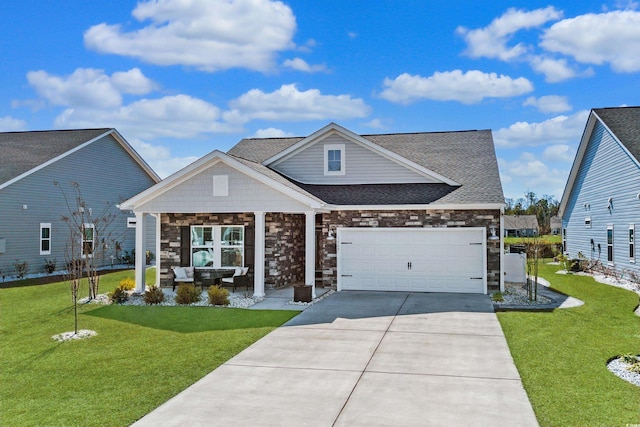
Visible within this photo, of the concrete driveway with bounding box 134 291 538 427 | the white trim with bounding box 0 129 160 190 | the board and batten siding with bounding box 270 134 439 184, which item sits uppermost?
the white trim with bounding box 0 129 160 190

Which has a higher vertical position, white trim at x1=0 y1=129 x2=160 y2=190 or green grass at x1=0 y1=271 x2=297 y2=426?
white trim at x1=0 y1=129 x2=160 y2=190

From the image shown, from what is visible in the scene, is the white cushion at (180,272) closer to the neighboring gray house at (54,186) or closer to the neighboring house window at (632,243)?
the neighboring gray house at (54,186)

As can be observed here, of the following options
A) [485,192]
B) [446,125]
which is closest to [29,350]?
[485,192]

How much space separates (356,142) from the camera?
63.5ft

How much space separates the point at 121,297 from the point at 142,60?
7487mm

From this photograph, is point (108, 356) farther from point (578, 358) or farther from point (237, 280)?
point (578, 358)

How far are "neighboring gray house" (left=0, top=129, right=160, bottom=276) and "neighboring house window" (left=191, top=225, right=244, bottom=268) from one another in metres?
6.31

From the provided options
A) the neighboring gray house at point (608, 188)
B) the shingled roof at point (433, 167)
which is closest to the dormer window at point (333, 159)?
the shingled roof at point (433, 167)

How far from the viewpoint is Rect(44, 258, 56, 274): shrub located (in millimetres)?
23766

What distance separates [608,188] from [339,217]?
1218cm

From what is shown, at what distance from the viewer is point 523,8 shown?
50.6 feet

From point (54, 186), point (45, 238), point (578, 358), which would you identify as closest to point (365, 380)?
point (578, 358)

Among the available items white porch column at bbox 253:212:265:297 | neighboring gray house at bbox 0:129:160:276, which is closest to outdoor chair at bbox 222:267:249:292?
white porch column at bbox 253:212:265:297

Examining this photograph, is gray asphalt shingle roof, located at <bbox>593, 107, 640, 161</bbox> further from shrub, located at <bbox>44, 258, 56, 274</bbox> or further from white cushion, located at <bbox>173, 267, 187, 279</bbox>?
shrub, located at <bbox>44, 258, 56, 274</bbox>
